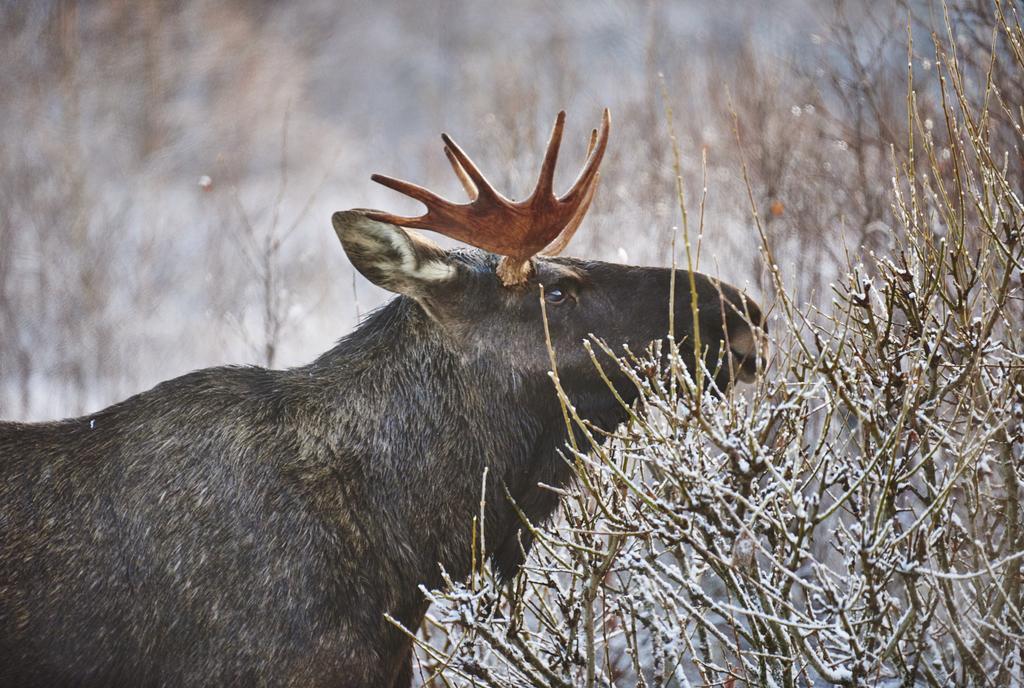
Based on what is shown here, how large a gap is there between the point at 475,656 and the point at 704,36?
788 inches

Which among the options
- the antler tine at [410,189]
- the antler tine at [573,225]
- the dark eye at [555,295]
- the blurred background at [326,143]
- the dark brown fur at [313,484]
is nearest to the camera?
the dark brown fur at [313,484]

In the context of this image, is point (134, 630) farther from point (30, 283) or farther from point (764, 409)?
point (30, 283)

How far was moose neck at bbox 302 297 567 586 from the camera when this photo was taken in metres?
4.28

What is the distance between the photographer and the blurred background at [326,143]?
10.8 meters

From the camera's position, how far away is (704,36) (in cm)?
2214

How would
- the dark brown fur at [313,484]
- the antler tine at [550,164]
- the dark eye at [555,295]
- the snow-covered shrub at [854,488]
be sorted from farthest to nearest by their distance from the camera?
the dark eye at [555,295] → the antler tine at [550,164] → the dark brown fur at [313,484] → the snow-covered shrub at [854,488]

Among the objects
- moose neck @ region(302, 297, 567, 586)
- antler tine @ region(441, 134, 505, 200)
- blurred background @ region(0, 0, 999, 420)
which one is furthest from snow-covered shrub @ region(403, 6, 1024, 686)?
blurred background @ region(0, 0, 999, 420)

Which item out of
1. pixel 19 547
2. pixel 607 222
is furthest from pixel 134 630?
pixel 607 222

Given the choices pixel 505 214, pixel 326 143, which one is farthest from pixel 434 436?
pixel 326 143

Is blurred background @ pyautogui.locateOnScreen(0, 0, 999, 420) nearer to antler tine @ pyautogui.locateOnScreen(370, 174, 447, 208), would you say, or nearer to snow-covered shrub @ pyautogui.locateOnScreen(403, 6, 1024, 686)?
snow-covered shrub @ pyautogui.locateOnScreen(403, 6, 1024, 686)

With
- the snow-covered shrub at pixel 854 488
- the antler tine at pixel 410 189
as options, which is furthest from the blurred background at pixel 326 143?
the antler tine at pixel 410 189

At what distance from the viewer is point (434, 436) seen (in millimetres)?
4391

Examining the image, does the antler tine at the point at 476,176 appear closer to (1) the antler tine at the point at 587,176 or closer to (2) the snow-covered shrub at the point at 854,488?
(1) the antler tine at the point at 587,176

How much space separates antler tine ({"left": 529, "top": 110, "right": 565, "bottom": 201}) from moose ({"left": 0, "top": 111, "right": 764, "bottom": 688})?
0.01 m
